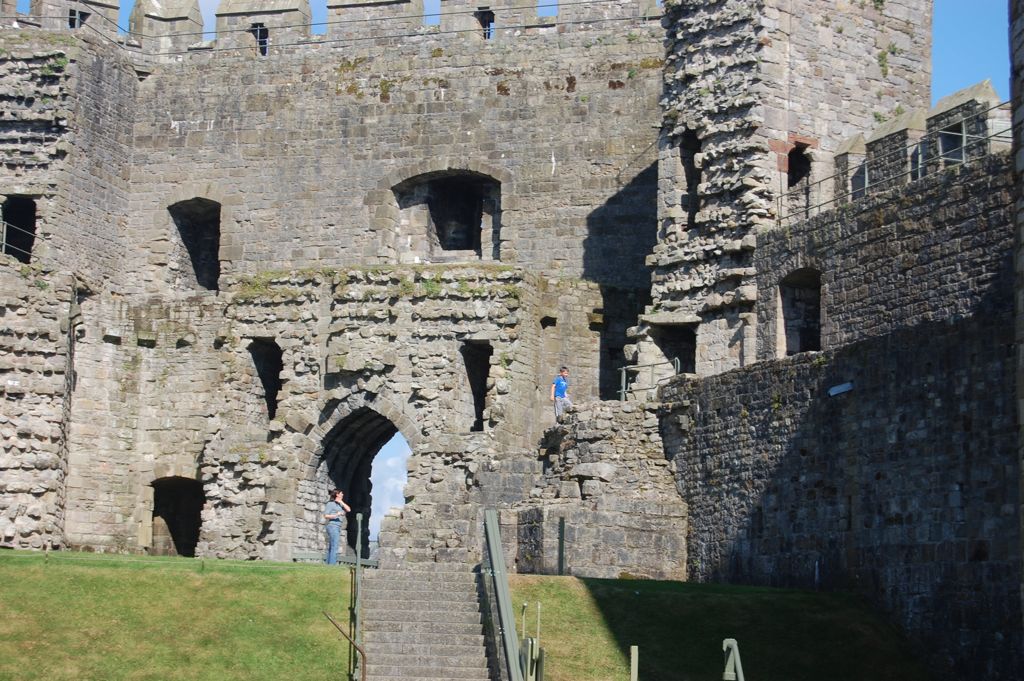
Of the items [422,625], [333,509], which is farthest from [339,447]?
[422,625]

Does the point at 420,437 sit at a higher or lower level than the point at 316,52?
lower

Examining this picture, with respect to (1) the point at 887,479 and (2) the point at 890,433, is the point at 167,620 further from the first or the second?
(2) the point at 890,433

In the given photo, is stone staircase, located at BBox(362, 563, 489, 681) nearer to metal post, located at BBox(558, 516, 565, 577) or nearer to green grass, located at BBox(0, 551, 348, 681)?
green grass, located at BBox(0, 551, 348, 681)

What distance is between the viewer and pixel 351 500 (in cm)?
4128

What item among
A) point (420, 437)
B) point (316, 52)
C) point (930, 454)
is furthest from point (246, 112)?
point (930, 454)

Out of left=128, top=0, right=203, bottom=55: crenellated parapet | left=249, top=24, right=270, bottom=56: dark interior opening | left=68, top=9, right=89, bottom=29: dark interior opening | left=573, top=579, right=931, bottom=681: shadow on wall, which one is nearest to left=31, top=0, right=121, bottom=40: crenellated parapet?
left=68, top=9, right=89, bottom=29: dark interior opening

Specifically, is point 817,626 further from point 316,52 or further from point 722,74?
point 316,52

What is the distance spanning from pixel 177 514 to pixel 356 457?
380cm

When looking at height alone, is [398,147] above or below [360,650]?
above

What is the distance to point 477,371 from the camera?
131ft

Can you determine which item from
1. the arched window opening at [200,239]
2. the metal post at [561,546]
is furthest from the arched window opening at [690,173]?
the arched window opening at [200,239]

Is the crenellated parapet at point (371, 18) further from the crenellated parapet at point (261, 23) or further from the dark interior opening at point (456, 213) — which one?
the dark interior opening at point (456, 213)

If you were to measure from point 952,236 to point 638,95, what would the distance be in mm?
11196

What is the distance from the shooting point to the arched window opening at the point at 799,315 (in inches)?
1415
